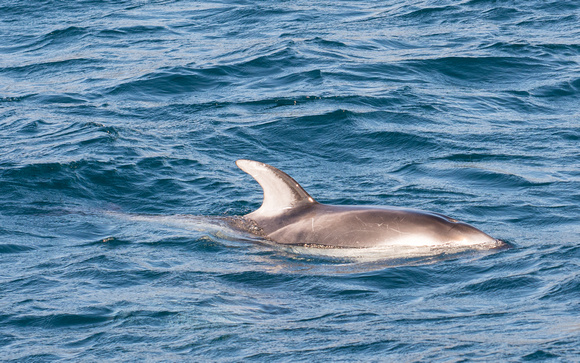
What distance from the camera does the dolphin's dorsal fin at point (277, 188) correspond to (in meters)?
10.1

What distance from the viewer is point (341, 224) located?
384 inches

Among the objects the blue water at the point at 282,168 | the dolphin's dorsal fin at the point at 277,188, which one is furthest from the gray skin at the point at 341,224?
the blue water at the point at 282,168

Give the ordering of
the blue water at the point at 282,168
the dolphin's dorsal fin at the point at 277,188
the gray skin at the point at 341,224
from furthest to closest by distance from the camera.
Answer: the dolphin's dorsal fin at the point at 277,188
the gray skin at the point at 341,224
the blue water at the point at 282,168

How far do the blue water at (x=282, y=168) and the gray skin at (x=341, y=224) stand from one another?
25 cm

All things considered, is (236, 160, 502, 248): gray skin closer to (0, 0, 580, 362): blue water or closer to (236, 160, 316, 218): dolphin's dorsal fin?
(236, 160, 316, 218): dolphin's dorsal fin

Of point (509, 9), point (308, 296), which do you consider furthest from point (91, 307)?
point (509, 9)

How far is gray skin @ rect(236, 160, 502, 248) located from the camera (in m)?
9.42

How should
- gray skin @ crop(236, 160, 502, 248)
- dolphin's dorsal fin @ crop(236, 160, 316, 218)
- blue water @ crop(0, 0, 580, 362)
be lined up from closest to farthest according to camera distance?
blue water @ crop(0, 0, 580, 362), gray skin @ crop(236, 160, 502, 248), dolphin's dorsal fin @ crop(236, 160, 316, 218)

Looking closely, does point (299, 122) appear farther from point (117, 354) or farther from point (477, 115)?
point (117, 354)

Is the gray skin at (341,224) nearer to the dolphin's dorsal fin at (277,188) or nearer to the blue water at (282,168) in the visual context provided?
the dolphin's dorsal fin at (277,188)

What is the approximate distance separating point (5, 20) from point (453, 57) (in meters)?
14.3

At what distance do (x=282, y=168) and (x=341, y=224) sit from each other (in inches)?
159

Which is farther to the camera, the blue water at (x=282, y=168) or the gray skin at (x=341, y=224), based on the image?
the gray skin at (x=341, y=224)

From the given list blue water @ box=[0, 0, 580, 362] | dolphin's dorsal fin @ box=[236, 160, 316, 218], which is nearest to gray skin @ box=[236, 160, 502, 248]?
dolphin's dorsal fin @ box=[236, 160, 316, 218]
